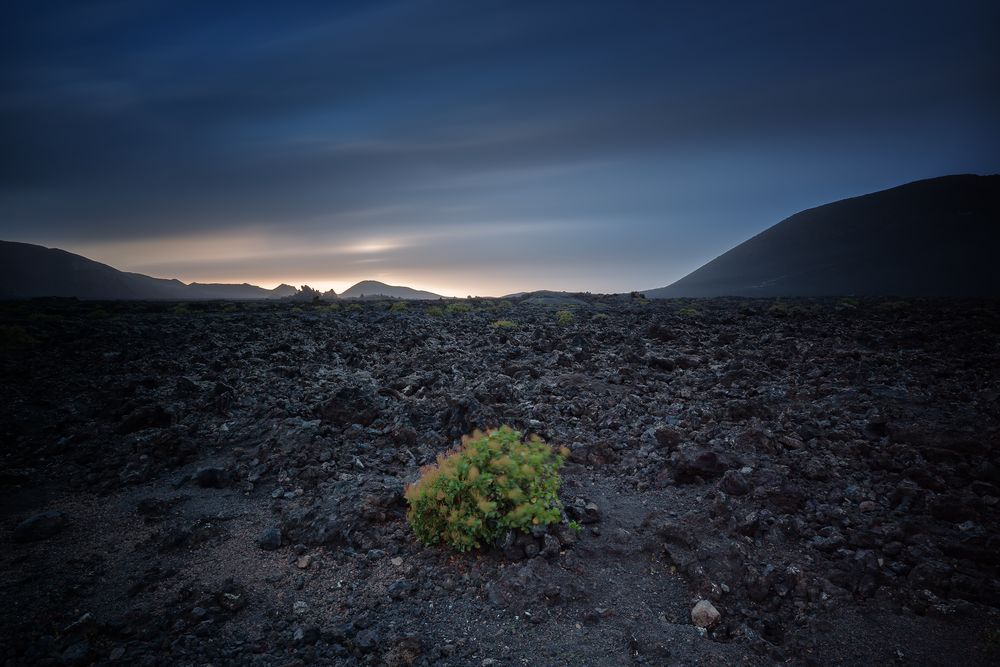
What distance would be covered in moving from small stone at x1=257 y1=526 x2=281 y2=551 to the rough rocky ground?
0.03 metres

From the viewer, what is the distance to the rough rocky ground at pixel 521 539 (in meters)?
3.90

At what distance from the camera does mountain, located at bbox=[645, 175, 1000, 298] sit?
3915 inches

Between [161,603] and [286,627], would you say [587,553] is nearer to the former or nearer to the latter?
[286,627]

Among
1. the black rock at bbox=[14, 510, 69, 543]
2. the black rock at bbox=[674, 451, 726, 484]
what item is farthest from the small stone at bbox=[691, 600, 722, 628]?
the black rock at bbox=[14, 510, 69, 543]

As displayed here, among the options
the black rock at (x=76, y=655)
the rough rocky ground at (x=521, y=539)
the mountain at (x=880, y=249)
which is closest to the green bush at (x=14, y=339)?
the rough rocky ground at (x=521, y=539)

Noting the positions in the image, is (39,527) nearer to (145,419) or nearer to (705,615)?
(145,419)

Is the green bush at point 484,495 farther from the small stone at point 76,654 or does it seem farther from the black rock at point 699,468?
the small stone at point 76,654

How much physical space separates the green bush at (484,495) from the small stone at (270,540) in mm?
1565

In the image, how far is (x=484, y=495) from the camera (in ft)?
16.0

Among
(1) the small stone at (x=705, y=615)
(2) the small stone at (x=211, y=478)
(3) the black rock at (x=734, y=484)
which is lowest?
(1) the small stone at (x=705, y=615)

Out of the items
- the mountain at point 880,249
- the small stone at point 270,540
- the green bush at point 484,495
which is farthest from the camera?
the mountain at point 880,249

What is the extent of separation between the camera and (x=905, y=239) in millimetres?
115000

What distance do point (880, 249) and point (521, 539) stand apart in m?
147

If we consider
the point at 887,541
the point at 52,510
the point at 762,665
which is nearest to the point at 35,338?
the point at 52,510
